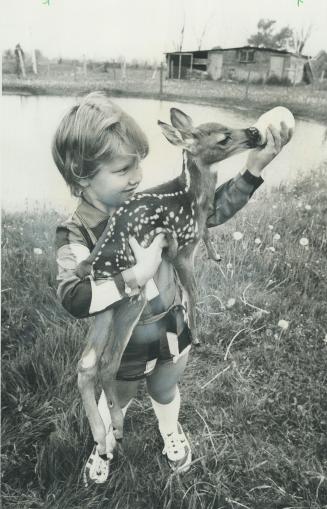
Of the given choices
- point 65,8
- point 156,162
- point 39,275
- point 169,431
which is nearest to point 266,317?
point 169,431

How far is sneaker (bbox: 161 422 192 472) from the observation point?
2242 mm

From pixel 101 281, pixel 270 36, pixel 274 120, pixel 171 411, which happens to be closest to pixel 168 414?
pixel 171 411

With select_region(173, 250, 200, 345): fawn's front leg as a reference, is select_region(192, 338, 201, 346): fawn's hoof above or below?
below

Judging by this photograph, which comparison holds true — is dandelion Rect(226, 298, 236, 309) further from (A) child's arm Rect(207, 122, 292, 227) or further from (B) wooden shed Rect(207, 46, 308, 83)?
(B) wooden shed Rect(207, 46, 308, 83)

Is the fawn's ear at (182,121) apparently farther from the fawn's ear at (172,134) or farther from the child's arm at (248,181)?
the child's arm at (248,181)

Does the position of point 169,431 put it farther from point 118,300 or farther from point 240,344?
point 118,300

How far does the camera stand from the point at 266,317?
2.25m

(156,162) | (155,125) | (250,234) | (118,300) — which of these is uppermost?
(155,125)

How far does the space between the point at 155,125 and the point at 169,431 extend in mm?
1187

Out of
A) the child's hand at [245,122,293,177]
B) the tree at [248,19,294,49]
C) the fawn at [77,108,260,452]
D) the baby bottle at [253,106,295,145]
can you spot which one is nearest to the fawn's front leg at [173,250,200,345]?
the fawn at [77,108,260,452]

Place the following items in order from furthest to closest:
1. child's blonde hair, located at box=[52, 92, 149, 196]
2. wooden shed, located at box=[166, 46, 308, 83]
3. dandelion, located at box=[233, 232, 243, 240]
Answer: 1. dandelion, located at box=[233, 232, 243, 240]
2. wooden shed, located at box=[166, 46, 308, 83]
3. child's blonde hair, located at box=[52, 92, 149, 196]

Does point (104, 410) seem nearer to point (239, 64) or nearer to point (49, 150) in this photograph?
point (49, 150)

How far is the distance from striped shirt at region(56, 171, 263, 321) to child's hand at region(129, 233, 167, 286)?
24 millimetres

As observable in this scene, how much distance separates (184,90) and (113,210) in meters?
0.53
